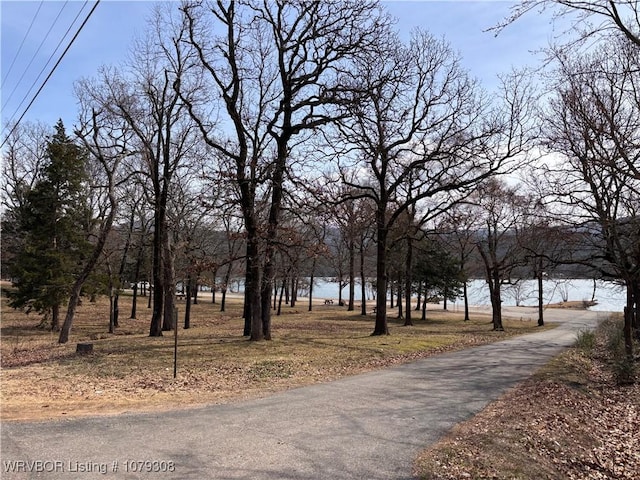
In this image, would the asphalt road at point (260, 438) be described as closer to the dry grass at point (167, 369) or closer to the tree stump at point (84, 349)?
the dry grass at point (167, 369)

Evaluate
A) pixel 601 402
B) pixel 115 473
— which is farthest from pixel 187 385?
pixel 601 402

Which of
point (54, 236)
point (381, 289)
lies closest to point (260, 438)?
point (381, 289)

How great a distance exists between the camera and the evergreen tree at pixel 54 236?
2403cm

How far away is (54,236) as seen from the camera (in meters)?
25.3

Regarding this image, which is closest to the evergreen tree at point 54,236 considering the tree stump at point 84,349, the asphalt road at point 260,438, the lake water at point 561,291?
the tree stump at point 84,349

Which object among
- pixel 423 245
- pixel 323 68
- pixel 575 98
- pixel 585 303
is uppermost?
pixel 323 68

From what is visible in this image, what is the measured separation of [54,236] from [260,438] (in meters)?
23.7

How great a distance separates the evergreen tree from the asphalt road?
19.4 meters

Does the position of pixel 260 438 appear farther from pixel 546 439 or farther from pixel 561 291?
pixel 561 291

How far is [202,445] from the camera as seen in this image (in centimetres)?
589

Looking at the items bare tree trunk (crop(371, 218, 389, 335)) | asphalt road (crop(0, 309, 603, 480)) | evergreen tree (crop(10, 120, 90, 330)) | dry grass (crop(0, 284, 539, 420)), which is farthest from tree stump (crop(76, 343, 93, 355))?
bare tree trunk (crop(371, 218, 389, 335))

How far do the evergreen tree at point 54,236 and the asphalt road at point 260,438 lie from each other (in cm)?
1940

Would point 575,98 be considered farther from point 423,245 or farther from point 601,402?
point 423,245

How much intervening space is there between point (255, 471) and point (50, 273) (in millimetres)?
23058
